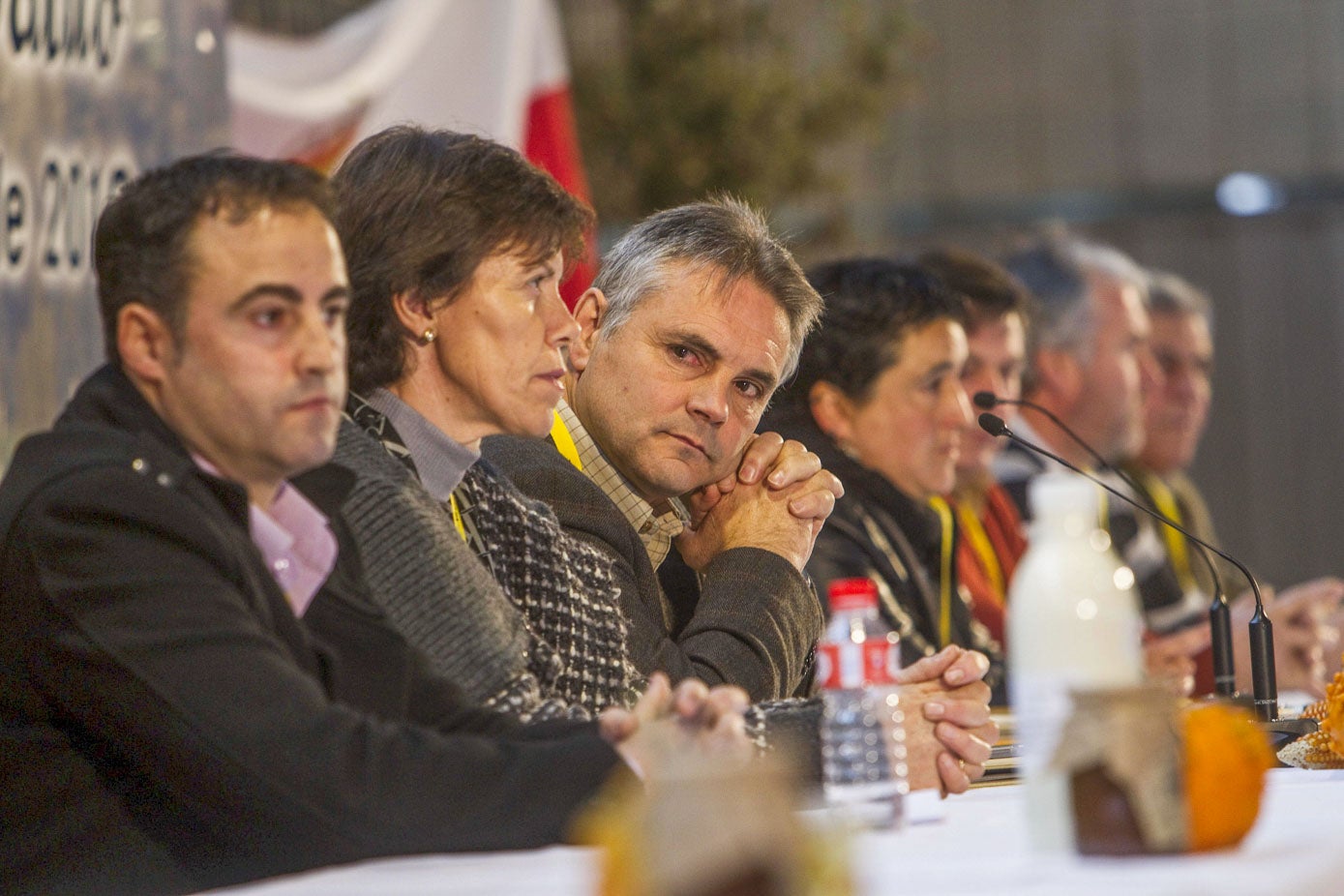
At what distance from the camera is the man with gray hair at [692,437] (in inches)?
95.7

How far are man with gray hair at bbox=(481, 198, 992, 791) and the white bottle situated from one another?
3.52ft

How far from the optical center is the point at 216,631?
1.49 meters

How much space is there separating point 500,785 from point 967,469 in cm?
293

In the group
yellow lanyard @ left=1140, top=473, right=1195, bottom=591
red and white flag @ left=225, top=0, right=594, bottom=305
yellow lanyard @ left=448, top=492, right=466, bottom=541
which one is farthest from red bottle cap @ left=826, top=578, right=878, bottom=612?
yellow lanyard @ left=1140, top=473, right=1195, bottom=591

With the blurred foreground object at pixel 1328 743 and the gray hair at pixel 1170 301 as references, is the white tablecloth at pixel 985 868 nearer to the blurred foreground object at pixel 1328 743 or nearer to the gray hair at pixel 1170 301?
the blurred foreground object at pixel 1328 743

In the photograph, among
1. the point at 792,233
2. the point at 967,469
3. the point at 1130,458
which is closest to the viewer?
the point at 792,233

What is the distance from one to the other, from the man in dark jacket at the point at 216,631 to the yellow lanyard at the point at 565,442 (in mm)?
823

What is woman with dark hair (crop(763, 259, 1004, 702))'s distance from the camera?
11.4ft

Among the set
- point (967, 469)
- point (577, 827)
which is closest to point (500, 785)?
point (577, 827)

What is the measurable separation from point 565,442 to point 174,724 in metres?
1.16

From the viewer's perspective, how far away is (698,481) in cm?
260

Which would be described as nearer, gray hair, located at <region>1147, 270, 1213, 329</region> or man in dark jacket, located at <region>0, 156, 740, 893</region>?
man in dark jacket, located at <region>0, 156, 740, 893</region>

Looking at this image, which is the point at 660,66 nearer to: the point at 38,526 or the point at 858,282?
the point at 858,282

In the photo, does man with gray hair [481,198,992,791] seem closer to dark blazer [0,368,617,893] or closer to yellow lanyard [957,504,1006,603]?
dark blazer [0,368,617,893]
